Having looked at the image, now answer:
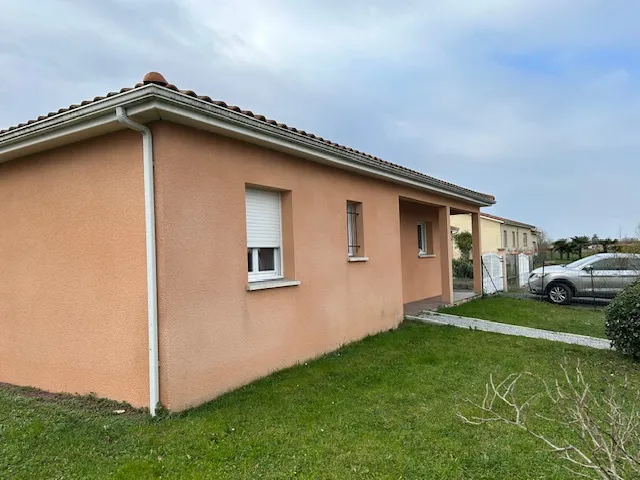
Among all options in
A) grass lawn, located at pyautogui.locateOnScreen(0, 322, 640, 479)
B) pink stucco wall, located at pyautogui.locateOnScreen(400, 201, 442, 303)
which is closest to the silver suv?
pink stucco wall, located at pyautogui.locateOnScreen(400, 201, 442, 303)

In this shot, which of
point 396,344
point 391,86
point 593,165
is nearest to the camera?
point 396,344

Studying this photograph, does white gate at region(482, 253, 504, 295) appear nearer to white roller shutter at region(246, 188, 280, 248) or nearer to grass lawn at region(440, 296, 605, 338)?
grass lawn at region(440, 296, 605, 338)

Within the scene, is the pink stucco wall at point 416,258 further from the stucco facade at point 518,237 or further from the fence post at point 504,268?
the stucco facade at point 518,237

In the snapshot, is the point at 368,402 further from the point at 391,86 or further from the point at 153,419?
the point at 391,86

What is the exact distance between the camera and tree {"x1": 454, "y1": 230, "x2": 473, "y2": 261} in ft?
96.5

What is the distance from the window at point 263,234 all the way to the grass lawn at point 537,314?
6628 mm

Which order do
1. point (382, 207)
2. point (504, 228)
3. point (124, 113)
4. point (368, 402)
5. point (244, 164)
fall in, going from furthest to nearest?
point (504, 228)
point (382, 207)
point (244, 164)
point (368, 402)
point (124, 113)

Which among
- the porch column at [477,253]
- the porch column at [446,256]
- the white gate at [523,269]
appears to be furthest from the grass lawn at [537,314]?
the white gate at [523,269]

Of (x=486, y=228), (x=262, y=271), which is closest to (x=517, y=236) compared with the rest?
(x=486, y=228)

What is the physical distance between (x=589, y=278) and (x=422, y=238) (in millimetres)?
5675

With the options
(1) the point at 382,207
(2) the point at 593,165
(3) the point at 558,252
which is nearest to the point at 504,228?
(3) the point at 558,252

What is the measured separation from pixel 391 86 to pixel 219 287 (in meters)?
13.0

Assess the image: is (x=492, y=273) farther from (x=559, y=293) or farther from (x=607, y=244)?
(x=607, y=244)

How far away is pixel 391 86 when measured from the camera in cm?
1617
